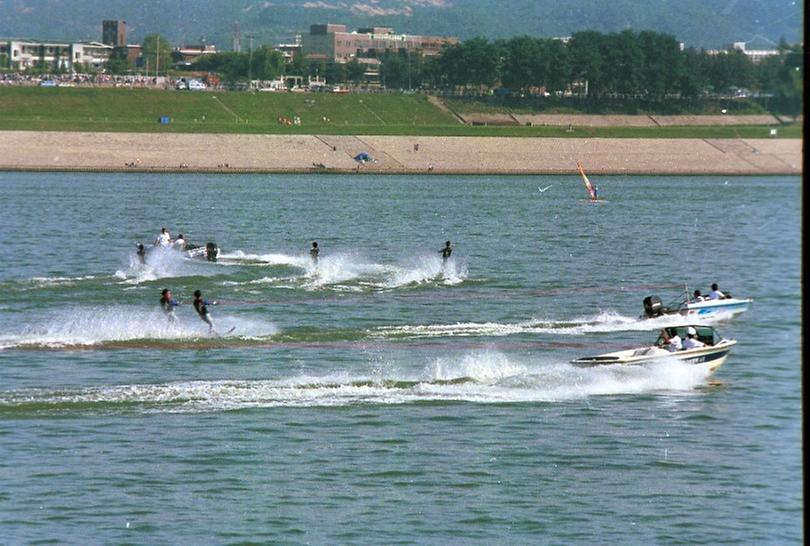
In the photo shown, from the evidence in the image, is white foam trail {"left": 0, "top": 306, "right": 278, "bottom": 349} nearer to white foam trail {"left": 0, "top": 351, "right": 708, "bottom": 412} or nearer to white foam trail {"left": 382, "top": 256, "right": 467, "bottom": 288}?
white foam trail {"left": 0, "top": 351, "right": 708, "bottom": 412}

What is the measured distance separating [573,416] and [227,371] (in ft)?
36.3

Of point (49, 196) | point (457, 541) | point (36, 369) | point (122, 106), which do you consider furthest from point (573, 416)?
point (122, 106)

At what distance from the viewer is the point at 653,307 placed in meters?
49.8

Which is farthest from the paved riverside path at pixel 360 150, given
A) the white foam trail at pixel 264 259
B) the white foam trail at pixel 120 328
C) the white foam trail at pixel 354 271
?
the white foam trail at pixel 120 328

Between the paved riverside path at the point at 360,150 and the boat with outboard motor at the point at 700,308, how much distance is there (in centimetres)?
11692


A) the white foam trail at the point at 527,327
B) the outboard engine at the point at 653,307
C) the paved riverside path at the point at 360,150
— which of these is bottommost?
the paved riverside path at the point at 360,150

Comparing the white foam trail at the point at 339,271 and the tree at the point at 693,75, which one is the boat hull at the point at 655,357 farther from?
the tree at the point at 693,75

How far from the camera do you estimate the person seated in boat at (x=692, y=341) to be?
126 ft

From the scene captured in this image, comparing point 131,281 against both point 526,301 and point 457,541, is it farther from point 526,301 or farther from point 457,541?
point 457,541

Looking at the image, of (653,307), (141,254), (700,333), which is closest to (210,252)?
(141,254)

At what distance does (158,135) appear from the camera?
592 ft

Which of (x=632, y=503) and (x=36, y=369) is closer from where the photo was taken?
(x=632, y=503)

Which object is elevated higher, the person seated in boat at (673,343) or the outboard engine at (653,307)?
the person seated in boat at (673,343)

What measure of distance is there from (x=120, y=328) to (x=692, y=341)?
64.4 feet
